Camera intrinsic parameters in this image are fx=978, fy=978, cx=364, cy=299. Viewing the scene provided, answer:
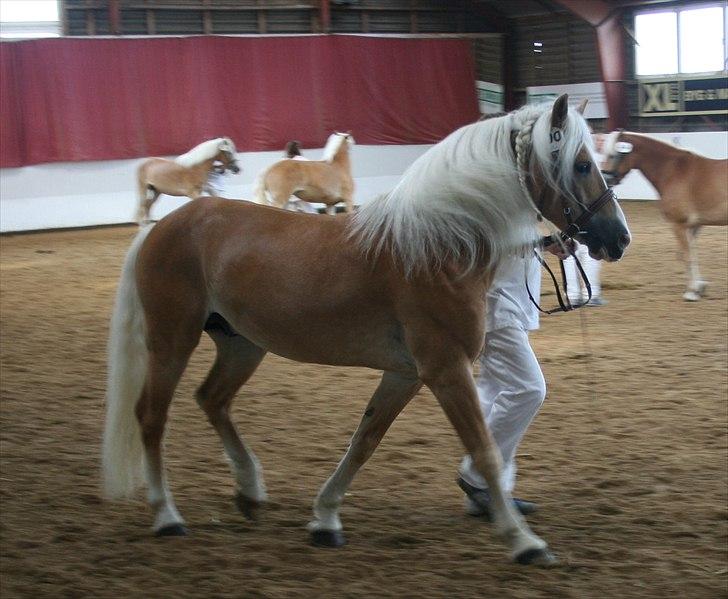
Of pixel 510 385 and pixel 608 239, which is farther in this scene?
pixel 510 385

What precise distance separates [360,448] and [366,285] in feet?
2.26

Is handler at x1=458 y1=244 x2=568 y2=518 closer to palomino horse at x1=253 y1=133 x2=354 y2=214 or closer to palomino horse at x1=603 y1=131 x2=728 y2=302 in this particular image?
palomino horse at x1=603 y1=131 x2=728 y2=302

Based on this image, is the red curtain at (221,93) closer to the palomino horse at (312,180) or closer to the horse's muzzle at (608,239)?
the palomino horse at (312,180)

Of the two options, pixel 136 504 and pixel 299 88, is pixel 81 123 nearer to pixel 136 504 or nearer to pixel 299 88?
pixel 299 88

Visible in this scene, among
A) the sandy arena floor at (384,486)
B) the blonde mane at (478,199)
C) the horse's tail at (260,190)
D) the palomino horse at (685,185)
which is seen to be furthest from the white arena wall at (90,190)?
the blonde mane at (478,199)

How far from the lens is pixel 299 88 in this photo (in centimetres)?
2155

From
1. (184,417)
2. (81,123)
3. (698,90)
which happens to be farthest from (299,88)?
(184,417)

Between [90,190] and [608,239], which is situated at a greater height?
[608,239]

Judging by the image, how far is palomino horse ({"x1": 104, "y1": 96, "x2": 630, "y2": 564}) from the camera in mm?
3531

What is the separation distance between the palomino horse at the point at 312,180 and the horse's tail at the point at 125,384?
10561 mm

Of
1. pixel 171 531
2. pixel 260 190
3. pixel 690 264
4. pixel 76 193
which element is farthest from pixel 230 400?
pixel 76 193

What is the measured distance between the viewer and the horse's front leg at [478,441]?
349cm

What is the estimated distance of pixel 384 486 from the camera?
4.66 meters

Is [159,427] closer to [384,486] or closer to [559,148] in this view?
[384,486]
